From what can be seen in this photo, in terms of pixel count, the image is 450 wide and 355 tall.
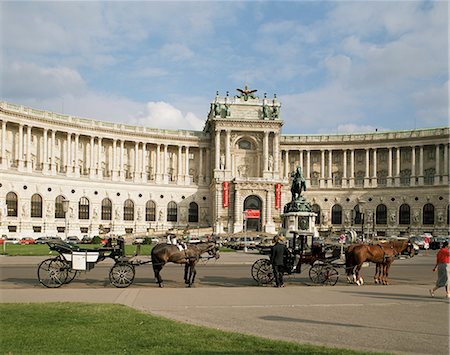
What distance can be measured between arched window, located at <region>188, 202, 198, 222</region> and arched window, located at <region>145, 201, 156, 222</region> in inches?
292

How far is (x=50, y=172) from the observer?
93000 mm

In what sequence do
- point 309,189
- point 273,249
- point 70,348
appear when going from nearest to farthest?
point 70,348, point 273,249, point 309,189

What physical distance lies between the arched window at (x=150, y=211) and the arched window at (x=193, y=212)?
24.3ft

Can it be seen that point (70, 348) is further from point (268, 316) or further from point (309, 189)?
point (309, 189)

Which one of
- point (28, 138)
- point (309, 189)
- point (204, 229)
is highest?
point (28, 138)

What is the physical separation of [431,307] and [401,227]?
89159 mm

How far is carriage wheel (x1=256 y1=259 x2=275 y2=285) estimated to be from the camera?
2483 cm

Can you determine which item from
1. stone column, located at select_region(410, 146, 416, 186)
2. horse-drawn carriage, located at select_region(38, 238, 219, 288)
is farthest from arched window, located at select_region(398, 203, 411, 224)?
horse-drawn carriage, located at select_region(38, 238, 219, 288)

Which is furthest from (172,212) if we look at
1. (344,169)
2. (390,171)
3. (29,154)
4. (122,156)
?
(390,171)

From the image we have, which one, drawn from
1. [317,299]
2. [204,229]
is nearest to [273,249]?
[317,299]

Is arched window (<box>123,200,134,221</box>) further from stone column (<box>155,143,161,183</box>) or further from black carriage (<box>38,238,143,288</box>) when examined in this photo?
black carriage (<box>38,238,143,288</box>)

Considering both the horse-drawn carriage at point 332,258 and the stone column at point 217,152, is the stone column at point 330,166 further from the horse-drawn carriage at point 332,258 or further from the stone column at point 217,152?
the horse-drawn carriage at point 332,258

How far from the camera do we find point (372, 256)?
998 inches

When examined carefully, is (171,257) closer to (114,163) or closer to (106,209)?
(106,209)
